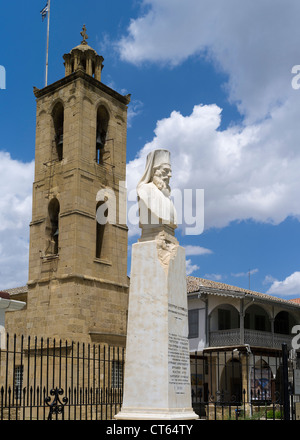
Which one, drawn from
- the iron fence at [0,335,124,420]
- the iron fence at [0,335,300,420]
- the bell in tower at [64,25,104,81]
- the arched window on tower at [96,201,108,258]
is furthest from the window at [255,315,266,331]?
the bell in tower at [64,25,104,81]

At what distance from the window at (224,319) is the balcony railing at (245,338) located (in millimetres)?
1268

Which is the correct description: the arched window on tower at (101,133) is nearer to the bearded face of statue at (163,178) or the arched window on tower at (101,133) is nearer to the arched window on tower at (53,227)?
the arched window on tower at (53,227)

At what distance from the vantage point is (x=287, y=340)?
104 ft

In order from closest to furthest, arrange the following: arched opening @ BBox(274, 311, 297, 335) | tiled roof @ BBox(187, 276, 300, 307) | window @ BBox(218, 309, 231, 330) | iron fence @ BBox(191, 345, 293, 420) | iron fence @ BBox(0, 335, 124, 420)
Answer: iron fence @ BBox(0, 335, 124, 420) < iron fence @ BBox(191, 345, 293, 420) < tiled roof @ BBox(187, 276, 300, 307) < window @ BBox(218, 309, 231, 330) < arched opening @ BBox(274, 311, 297, 335)

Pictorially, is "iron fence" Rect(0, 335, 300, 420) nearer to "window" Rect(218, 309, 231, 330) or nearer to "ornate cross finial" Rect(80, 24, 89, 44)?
"window" Rect(218, 309, 231, 330)

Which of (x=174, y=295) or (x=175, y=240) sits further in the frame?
(x=175, y=240)

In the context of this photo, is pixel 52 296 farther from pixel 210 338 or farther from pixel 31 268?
pixel 210 338

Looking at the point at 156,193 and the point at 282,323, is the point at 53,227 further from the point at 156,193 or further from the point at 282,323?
the point at 156,193

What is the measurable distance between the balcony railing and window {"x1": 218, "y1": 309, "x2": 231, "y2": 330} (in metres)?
1.27

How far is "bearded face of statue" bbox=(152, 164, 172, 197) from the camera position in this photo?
989 cm

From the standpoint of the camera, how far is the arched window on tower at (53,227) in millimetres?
27734
